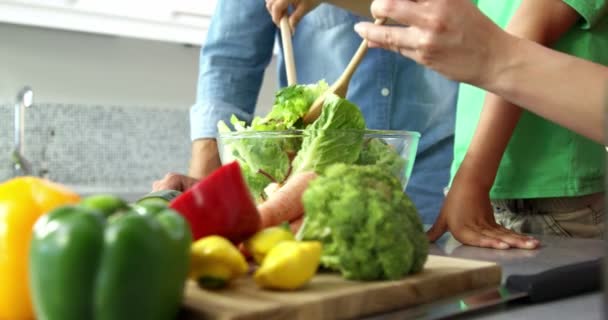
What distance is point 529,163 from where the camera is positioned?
4.13ft

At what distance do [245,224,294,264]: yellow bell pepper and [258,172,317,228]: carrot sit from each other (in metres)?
0.12

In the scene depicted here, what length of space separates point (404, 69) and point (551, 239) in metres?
0.80

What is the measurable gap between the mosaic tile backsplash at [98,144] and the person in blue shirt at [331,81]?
3.82 feet

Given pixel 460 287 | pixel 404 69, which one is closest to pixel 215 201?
pixel 460 287

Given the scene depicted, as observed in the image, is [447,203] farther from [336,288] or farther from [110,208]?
[110,208]

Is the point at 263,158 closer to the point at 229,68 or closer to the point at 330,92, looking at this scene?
the point at 330,92

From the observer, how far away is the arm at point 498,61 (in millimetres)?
926

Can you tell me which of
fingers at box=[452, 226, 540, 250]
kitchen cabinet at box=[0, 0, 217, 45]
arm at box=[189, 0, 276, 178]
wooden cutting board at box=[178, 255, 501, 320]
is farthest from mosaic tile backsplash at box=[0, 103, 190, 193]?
wooden cutting board at box=[178, 255, 501, 320]

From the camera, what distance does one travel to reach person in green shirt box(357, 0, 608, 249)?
1112mm

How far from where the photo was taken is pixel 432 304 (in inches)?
27.1

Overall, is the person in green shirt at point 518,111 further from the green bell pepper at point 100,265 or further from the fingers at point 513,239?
the green bell pepper at point 100,265

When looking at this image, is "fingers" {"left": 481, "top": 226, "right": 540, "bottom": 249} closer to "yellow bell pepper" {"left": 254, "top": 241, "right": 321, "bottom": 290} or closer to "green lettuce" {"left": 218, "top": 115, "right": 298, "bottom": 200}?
"green lettuce" {"left": 218, "top": 115, "right": 298, "bottom": 200}

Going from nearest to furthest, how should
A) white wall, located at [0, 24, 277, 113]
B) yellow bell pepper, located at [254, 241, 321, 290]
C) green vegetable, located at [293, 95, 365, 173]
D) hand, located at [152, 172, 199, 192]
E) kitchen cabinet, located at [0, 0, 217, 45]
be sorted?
yellow bell pepper, located at [254, 241, 321, 290] → green vegetable, located at [293, 95, 365, 173] → hand, located at [152, 172, 199, 192] → kitchen cabinet, located at [0, 0, 217, 45] → white wall, located at [0, 24, 277, 113]

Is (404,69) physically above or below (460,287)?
above
